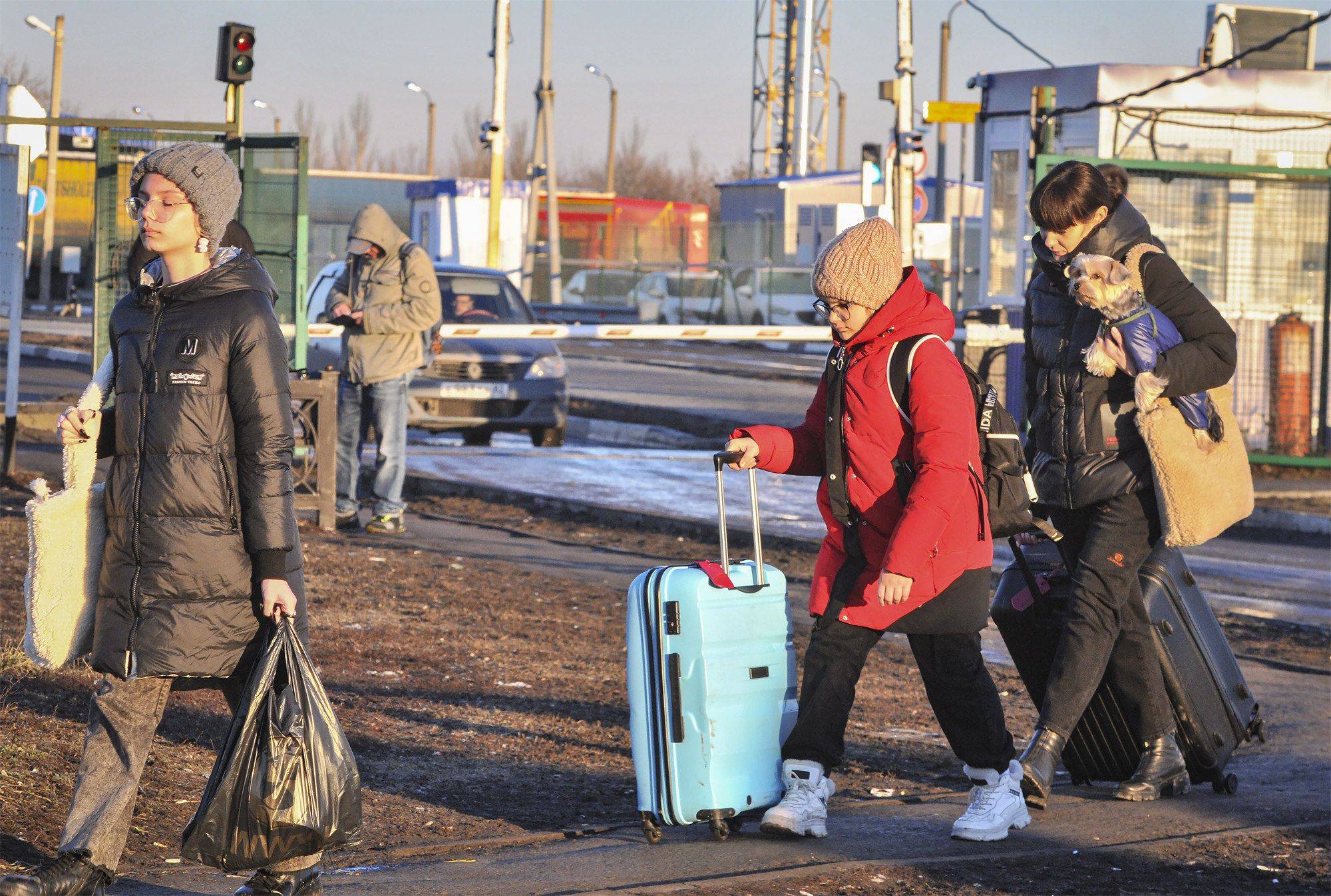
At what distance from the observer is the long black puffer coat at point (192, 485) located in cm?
382

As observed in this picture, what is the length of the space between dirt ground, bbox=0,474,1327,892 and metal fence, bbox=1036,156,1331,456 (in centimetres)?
729

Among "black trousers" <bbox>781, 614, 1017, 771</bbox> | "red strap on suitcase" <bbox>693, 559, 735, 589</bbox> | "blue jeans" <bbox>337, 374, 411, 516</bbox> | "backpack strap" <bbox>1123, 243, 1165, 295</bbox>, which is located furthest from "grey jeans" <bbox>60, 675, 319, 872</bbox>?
"blue jeans" <bbox>337, 374, 411, 516</bbox>

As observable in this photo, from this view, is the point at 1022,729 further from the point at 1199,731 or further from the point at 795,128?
the point at 795,128

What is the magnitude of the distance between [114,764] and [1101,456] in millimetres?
2885

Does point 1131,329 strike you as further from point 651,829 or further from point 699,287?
point 699,287

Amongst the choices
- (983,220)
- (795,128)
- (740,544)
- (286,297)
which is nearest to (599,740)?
(740,544)

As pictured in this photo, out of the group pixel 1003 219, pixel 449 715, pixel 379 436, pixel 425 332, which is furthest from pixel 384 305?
pixel 1003 219

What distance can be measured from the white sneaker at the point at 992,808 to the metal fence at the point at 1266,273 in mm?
10680

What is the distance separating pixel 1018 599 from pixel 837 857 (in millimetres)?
1212

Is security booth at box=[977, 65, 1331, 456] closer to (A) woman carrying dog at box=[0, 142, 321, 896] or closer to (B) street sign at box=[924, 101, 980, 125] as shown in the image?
(B) street sign at box=[924, 101, 980, 125]

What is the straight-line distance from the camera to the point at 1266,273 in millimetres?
16297

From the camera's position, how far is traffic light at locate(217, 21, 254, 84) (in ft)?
37.0

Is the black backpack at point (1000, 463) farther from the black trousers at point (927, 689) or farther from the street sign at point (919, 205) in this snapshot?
the street sign at point (919, 205)

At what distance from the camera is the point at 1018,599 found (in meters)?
5.39
